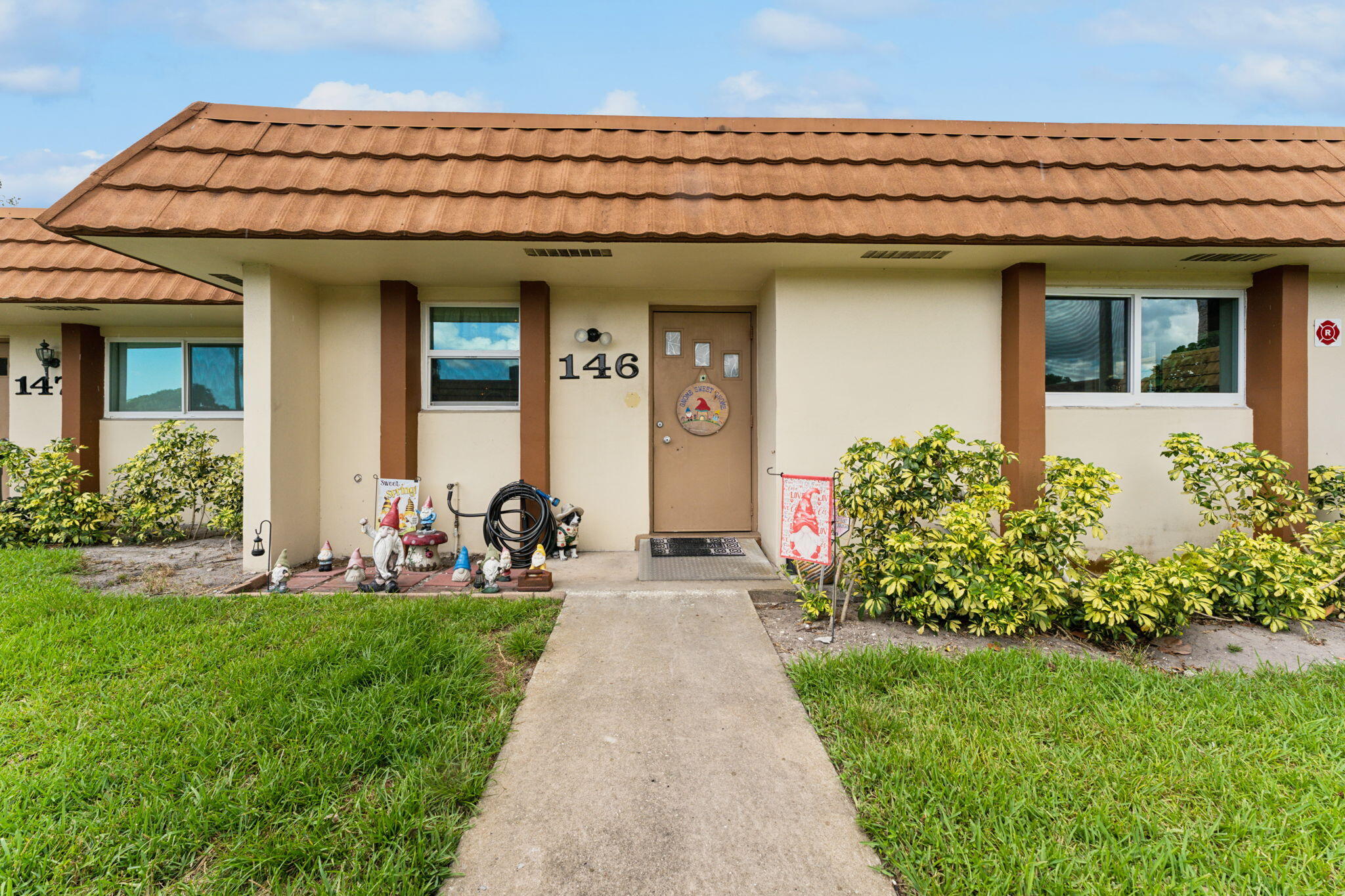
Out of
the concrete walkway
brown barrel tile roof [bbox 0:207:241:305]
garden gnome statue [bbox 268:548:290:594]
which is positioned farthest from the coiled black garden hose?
brown barrel tile roof [bbox 0:207:241:305]

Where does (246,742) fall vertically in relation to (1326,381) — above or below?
below

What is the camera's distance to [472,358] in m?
5.91

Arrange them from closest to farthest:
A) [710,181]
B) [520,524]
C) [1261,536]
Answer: [1261,536], [710,181], [520,524]

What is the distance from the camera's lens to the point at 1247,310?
17.8 feet

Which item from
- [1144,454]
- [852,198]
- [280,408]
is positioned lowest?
[1144,454]

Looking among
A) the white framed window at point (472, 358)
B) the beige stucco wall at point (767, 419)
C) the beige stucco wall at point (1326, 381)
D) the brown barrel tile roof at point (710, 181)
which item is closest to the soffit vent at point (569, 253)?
the brown barrel tile roof at point (710, 181)

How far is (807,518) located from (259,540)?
15.8ft

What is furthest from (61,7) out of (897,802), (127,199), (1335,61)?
(1335,61)

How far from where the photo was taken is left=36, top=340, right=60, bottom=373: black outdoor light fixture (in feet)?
23.0

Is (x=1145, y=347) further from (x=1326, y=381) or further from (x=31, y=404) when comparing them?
(x=31, y=404)

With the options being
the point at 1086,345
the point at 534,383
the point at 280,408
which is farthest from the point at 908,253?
the point at 280,408

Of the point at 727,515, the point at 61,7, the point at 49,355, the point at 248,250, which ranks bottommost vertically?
the point at 727,515

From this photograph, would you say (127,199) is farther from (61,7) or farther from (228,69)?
(61,7)

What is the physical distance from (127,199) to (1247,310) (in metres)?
10.0
